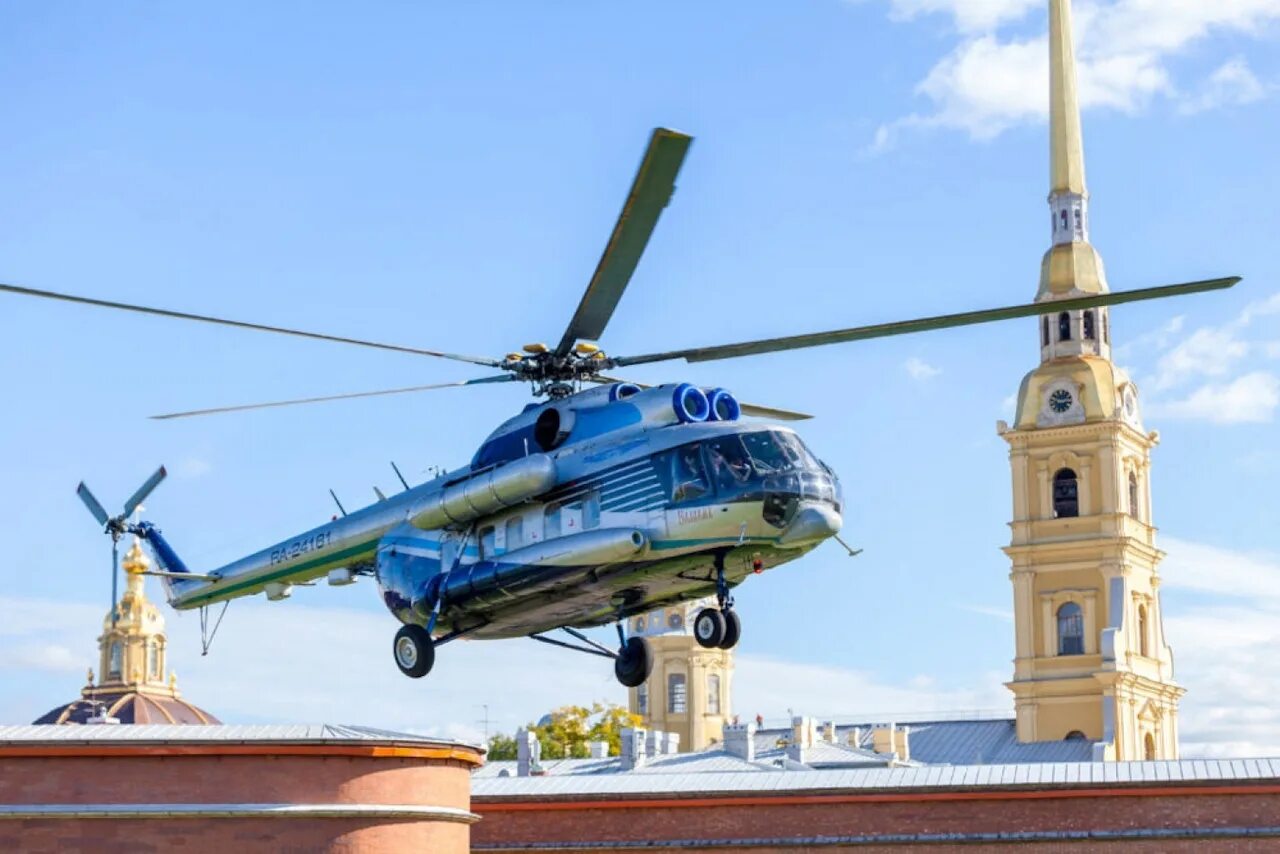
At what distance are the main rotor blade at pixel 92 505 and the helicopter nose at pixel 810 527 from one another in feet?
48.2

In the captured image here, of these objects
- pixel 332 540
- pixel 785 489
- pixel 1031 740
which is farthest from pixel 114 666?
pixel 785 489

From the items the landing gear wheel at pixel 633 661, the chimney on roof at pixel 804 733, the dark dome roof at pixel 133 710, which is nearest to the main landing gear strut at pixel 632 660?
the landing gear wheel at pixel 633 661

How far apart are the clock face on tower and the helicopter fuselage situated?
6425 cm

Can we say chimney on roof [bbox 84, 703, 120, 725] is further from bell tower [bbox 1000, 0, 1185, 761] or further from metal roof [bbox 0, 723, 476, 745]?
bell tower [bbox 1000, 0, 1185, 761]

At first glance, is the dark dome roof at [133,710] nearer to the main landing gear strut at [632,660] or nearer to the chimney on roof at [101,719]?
the chimney on roof at [101,719]

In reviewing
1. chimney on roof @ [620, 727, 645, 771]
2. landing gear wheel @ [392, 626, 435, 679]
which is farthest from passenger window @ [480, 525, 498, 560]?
chimney on roof @ [620, 727, 645, 771]

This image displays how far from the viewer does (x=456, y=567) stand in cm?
3111

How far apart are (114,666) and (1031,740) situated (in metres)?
48.4

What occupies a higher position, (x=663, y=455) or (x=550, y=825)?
(x=663, y=455)

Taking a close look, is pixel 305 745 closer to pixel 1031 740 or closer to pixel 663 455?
pixel 663 455

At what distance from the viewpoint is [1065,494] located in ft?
311

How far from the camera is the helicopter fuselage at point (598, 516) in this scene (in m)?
28.0

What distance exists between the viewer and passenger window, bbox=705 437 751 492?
27.9 meters

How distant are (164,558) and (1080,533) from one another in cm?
6068
